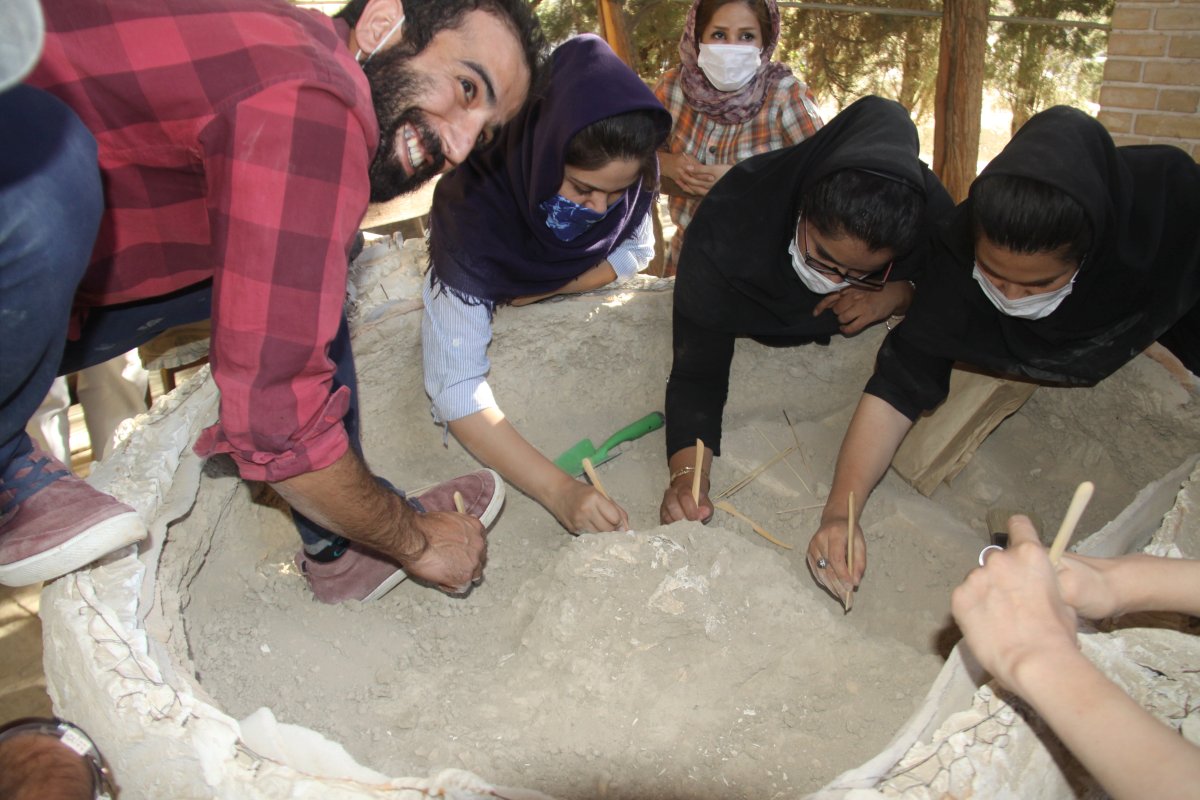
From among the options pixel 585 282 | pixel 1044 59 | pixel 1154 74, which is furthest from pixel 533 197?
pixel 1044 59

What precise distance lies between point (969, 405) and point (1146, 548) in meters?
0.78

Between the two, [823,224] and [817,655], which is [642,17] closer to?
[823,224]

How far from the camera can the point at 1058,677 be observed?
1007 mm

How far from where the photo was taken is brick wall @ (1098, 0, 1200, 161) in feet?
11.5

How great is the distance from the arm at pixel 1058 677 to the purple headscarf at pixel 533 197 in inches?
48.0

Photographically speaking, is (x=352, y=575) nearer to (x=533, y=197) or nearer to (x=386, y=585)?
(x=386, y=585)

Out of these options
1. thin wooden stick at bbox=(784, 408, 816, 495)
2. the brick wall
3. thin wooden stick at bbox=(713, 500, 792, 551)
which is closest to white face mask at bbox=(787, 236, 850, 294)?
thin wooden stick at bbox=(784, 408, 816, 495)

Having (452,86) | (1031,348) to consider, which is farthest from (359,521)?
(1031,348)

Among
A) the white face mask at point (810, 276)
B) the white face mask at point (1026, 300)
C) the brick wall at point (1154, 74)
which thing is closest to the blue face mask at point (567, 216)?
the white face mask at point (810, 276)

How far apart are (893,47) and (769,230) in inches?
163

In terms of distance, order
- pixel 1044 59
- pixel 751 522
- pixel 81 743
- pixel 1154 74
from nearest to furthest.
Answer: pixel 81 743 < pixel 751 522 < pixel 1154 74 < pixel 1044 59

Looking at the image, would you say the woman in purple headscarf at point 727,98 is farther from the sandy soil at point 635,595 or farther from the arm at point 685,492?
the arm at point 685,492

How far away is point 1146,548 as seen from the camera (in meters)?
1.39

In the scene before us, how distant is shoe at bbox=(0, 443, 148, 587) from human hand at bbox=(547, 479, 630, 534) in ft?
3.03
